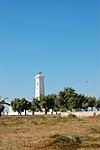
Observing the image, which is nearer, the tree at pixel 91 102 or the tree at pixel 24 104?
the tree at pixel 91 102

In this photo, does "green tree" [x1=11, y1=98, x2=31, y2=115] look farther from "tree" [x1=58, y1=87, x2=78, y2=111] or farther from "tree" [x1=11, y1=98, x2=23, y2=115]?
"tree" [x1=58, y1=87, x2=78, y2=111]

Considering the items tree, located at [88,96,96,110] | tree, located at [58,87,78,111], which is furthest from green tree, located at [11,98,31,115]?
tree, located at [88,96,96,110]

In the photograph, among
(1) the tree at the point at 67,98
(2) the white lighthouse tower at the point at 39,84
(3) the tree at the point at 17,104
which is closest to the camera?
(1) the tree at the point at 67,98

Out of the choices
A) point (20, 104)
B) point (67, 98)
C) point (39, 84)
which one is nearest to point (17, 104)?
point (20, 104)

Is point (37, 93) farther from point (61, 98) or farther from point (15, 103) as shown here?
point (61, 98)

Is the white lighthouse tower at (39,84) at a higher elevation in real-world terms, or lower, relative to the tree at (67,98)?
higher

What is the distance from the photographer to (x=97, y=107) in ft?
331

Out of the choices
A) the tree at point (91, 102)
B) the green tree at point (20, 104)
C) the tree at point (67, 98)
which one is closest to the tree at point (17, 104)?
the green tree at point (20, 104)

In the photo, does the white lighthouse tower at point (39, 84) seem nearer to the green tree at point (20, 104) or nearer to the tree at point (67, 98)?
the green tree at point (20, 104)

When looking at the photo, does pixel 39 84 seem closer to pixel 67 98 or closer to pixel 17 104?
pixel 17 104

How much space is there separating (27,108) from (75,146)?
9587 centimetres

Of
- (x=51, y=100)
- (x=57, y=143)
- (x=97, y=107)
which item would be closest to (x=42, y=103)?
(x=51, y=100)

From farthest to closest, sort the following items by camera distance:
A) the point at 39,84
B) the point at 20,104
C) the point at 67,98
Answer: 1. the point at 39,84
2. the point at 20,104
3. the point at 67,98

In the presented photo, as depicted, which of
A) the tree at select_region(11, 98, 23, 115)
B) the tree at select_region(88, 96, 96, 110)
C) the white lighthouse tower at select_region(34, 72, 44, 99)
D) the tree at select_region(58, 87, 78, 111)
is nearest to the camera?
the tree at select_region(58, 87, 78, 111)
